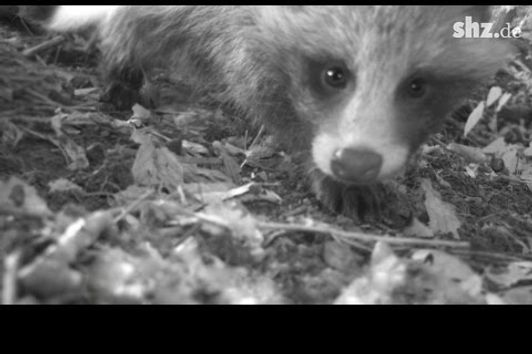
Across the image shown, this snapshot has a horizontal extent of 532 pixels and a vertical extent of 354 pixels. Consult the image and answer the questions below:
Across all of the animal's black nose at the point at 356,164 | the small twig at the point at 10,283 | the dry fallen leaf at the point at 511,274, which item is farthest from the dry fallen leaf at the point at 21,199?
the dry fallen leaf at the point at 511,274

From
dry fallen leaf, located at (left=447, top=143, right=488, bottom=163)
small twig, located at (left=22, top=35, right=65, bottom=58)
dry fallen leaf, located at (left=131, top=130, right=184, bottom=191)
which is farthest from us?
dry fallen leaf, located at (left=447, top=143, right=488, bottom=163)

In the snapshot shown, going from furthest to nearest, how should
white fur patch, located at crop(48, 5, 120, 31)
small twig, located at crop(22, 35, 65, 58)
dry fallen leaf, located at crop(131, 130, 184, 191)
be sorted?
white fur patch, located at crop(48, 5, 120, 31), small twig, located at crop(22, 35, 65, 58), dry fallen leaf, located at crop(131, 130, 184, 191)

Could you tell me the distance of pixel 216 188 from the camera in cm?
316

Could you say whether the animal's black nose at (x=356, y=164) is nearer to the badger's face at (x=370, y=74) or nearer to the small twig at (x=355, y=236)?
the badger's face at (x=370, y=74)

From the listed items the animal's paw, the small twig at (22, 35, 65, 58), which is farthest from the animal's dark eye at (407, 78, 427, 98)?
the small twig at (22, 35, 65, 58)

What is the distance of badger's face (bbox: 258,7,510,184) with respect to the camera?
2.92m

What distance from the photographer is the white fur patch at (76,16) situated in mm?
4398

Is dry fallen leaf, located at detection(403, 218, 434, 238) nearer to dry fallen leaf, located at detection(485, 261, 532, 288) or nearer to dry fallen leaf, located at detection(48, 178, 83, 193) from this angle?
dry fallen leaf, located at detection(485, 261, 532, 288)

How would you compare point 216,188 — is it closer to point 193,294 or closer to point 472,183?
point 193,294

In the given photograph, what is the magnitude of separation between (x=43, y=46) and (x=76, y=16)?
21.1 inches

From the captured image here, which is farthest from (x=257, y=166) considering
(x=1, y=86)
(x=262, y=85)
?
(x=1, y=86)

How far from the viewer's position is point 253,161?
147 inches

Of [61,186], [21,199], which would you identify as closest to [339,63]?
[61,186]
